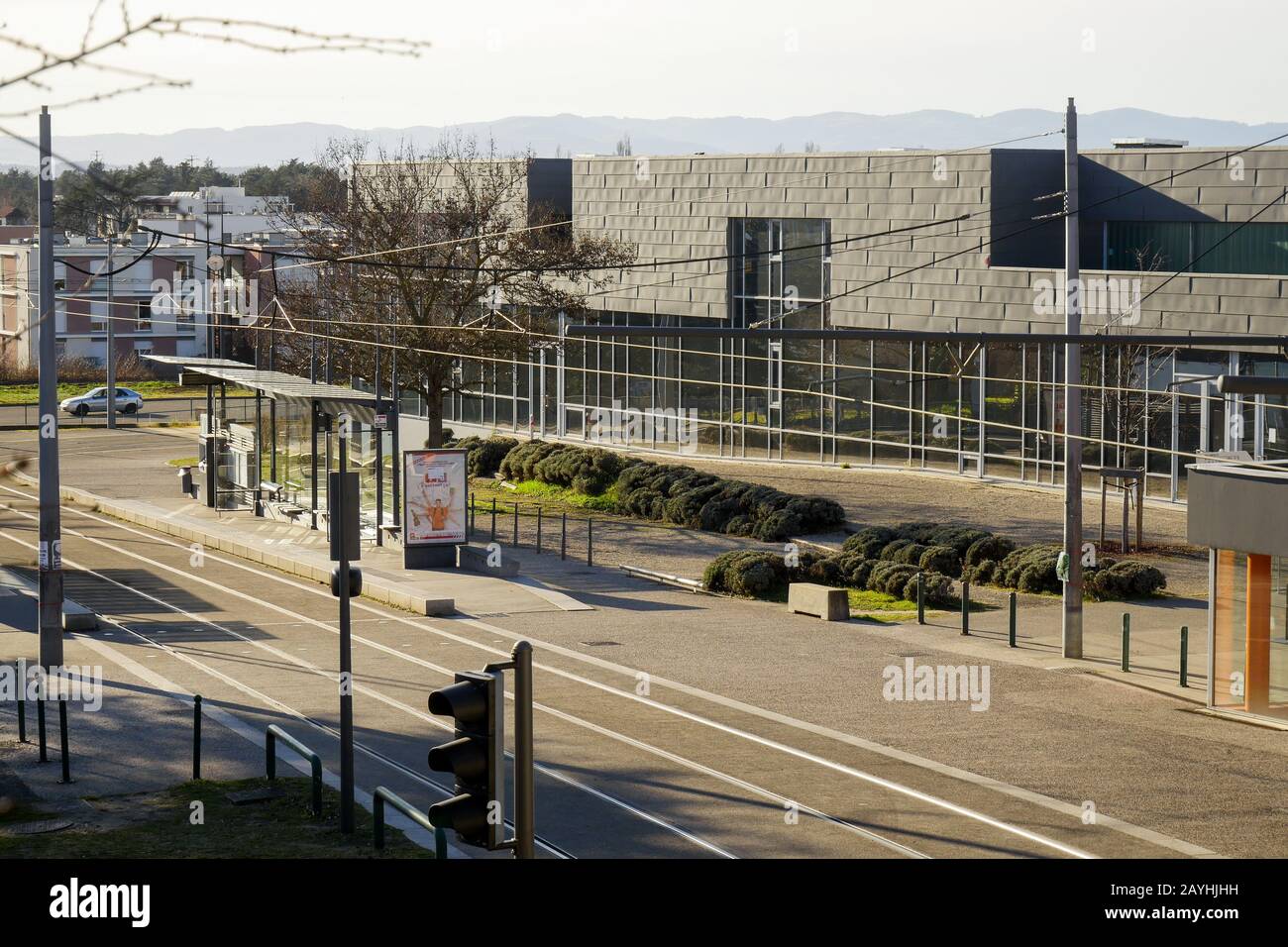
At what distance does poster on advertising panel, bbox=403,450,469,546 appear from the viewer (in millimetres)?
29906

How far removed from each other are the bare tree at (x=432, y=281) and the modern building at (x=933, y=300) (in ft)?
12.7

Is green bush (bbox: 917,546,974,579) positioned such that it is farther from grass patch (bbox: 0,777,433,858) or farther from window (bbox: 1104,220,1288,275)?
grass patch (bbox: 0,777,433,858)

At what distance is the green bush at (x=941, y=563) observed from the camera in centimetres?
2831

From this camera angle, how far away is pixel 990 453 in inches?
1610

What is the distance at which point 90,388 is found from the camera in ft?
232

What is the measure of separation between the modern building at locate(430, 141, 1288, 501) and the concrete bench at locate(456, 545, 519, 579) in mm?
5034

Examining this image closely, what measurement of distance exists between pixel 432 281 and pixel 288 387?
278 inches

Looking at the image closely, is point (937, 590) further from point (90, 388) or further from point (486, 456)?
point (90, 388)

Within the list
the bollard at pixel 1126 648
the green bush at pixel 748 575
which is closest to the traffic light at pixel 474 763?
the bollard at pixel 1126 648

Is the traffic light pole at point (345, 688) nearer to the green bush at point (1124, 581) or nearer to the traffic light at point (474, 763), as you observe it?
the traffic light at point (474, 763)

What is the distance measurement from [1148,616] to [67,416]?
169 ft

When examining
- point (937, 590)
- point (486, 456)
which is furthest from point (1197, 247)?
point (486, 456)
